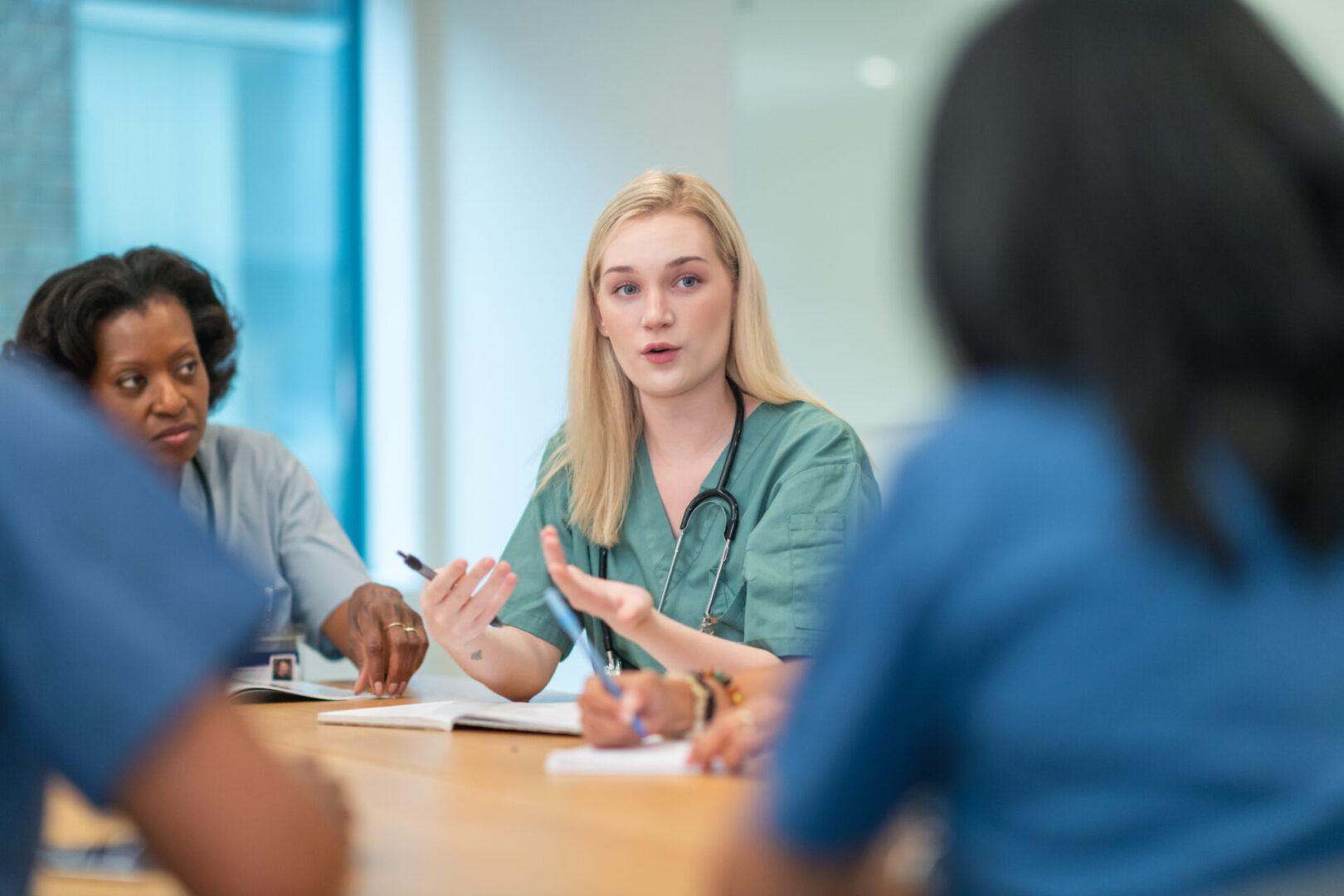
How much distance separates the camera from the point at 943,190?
0.56m

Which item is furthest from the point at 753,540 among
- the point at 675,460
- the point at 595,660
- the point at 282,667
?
the point at 282,667

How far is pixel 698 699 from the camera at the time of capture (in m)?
1.23

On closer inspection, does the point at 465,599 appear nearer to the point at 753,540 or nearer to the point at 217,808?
the point at 753,540

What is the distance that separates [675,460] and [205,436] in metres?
0.97

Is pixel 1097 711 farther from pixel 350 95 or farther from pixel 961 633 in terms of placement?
pixel 350 95

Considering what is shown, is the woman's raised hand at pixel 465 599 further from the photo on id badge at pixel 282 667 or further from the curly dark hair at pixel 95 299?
the curly dark hair at pixel 95 299

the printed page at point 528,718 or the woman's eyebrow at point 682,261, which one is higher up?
the woman's eyebrow at point 682,261

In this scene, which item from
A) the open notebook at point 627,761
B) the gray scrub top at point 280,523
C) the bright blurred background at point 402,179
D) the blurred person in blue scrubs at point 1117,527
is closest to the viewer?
the blurred person in blue scrubs at point 1117,527

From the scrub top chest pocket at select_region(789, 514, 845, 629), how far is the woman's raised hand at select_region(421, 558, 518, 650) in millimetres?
363

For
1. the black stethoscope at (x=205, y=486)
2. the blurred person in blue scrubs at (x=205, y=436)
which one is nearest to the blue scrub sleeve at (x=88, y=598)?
the blurred person in blue scrubs at (x=205, y=436)

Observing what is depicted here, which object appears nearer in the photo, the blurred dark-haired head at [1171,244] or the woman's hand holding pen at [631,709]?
the blurred dark-haired head at [1171,244]

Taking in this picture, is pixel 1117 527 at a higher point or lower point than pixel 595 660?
higher

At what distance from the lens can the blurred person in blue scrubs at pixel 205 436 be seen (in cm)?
202

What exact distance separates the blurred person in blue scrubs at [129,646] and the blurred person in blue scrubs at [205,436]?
126 centimetres
